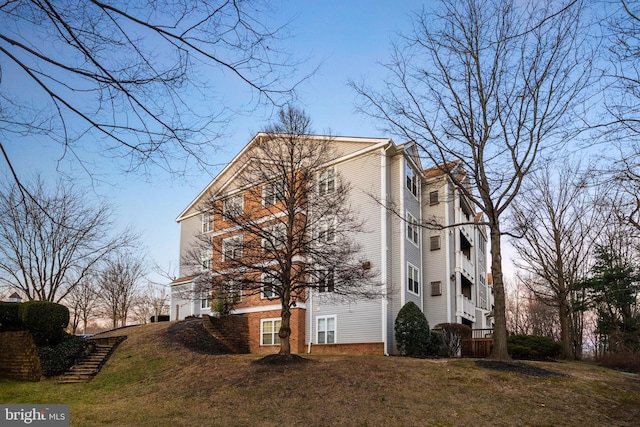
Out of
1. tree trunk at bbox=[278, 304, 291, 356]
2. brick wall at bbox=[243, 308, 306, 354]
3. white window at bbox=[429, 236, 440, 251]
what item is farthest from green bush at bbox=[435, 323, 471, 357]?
tree trunk at bbox=[278, 304, 291, 356]

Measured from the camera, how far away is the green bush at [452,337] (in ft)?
72.6

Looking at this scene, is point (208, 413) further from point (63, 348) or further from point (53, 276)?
point (53, 276)

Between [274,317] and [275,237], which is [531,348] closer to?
[274,317]

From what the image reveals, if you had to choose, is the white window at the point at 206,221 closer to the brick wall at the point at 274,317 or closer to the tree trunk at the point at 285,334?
the tree trunk at the point at 285,334

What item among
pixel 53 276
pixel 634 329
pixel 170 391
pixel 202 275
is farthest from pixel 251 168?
pixel 634 329

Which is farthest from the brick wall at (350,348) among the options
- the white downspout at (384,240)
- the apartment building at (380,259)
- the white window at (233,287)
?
the white window at (233,287)

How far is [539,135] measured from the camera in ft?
60.3

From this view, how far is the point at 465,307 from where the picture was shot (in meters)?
29.0

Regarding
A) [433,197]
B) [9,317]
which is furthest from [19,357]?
[433,197]

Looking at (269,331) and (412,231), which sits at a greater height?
(412,231)

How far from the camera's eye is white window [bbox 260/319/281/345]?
24.5m

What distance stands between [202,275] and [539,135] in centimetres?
1333

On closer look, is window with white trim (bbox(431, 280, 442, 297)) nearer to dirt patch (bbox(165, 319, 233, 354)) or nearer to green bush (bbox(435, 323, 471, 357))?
green bush (bbox(435, 323, 471, 357))

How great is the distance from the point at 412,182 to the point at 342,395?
15.1 m
